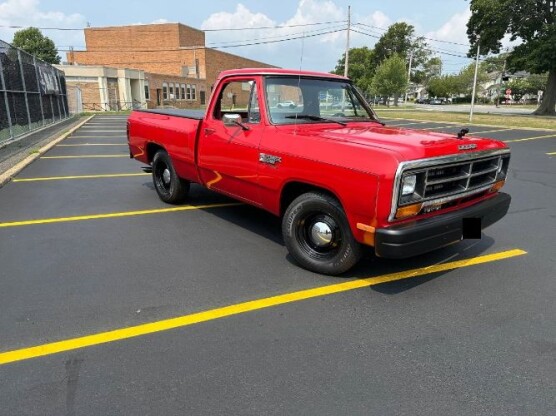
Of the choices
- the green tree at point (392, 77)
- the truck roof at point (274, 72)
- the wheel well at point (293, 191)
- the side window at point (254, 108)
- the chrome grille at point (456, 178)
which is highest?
the green tree at point (392, 77)

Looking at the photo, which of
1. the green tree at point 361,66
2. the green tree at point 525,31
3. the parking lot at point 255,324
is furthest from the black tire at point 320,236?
the green tree at point 361,66

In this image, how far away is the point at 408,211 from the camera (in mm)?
3418

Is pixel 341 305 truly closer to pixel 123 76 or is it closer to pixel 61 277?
pixel 61 277

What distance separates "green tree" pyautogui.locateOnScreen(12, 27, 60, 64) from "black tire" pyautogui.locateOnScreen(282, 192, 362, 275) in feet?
239

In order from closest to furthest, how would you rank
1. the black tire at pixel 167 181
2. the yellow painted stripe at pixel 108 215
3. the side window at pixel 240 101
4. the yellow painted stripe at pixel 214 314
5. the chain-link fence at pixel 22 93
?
the yellow painted stripe at pixel 214 314 → the side window at pixel 240 101 → the yellow painted stripe at pixel 108 215 → the black tire at pixel 167 181 → the chain-link fence at pixel 22 93

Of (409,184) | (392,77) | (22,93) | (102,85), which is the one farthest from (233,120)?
(392,77)

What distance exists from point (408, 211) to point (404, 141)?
27.9 inches

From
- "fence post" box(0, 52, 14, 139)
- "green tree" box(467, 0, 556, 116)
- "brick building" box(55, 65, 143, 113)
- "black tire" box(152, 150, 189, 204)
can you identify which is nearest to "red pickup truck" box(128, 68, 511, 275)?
"black tire" box(152, 150, 189, 204)

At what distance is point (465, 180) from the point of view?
152 inches

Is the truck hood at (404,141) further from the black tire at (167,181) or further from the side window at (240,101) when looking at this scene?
the black tire at (167,181)

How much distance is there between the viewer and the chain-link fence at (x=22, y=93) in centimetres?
1169

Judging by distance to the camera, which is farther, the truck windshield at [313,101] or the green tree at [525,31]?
the green tree at [525,31]

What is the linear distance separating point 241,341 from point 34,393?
4.19 feet

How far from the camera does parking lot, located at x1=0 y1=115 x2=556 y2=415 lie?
96.5 inches
